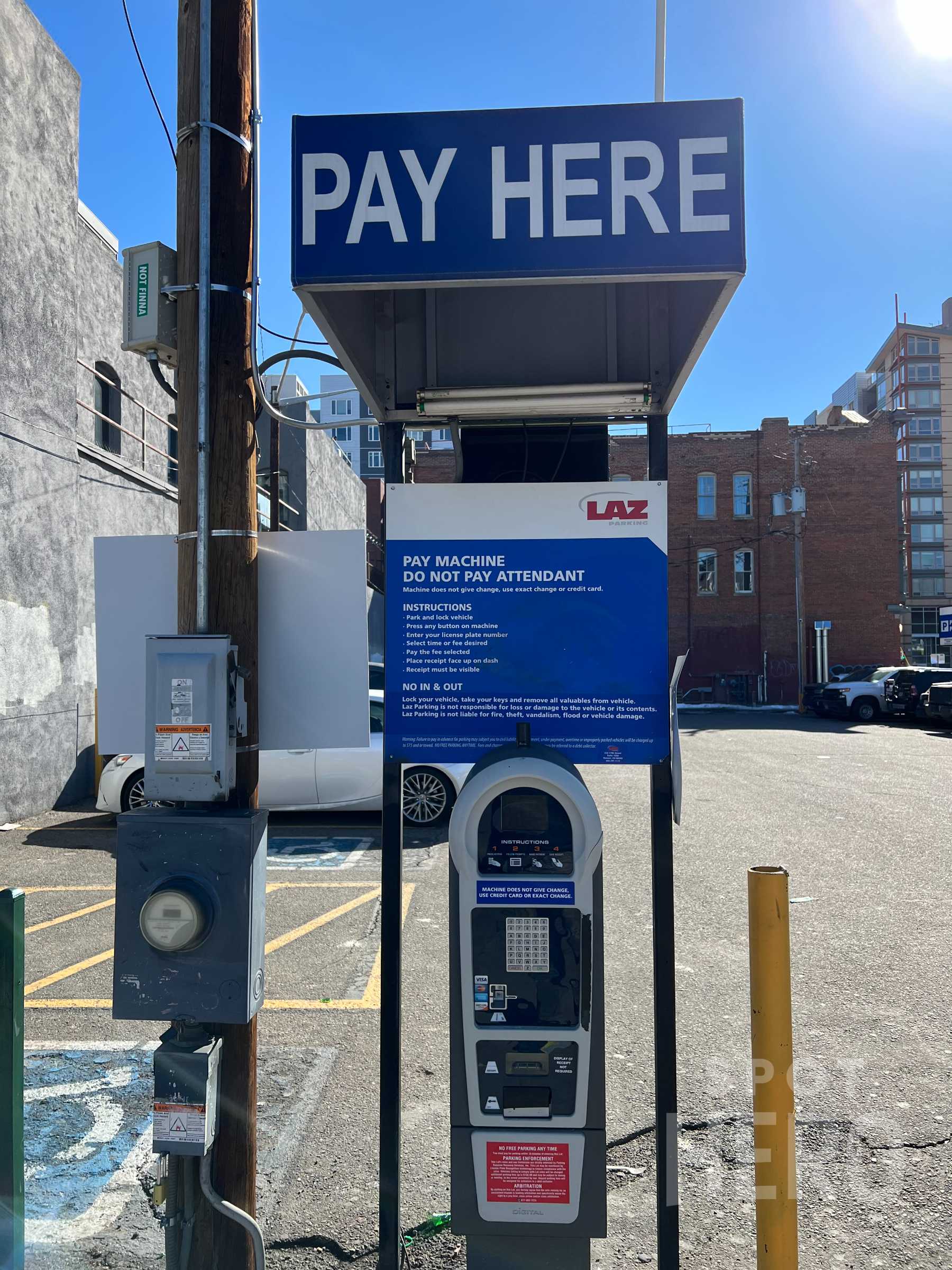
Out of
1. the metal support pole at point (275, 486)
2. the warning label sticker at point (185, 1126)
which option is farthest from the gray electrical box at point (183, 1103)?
the metal support pole at point (275, 486)

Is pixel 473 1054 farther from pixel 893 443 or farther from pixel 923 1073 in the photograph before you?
pixel 893 443

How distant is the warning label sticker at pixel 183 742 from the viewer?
8.10 feet

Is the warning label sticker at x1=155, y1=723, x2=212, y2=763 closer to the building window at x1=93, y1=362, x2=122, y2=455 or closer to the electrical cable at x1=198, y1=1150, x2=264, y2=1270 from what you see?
the electrical cable at x1=198, y1=1150, x2=264, y2=1270

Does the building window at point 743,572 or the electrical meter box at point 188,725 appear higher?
the building window at point 743,572

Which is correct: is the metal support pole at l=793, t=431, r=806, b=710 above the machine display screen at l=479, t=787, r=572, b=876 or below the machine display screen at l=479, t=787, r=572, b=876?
above

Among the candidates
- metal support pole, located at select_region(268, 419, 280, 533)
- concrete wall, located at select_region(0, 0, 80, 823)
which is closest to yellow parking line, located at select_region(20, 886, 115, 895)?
concrete wall, located at select_region(0, 0, 80, 823)

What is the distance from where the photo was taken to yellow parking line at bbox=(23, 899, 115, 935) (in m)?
6.01

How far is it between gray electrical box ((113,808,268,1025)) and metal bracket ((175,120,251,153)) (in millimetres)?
1966

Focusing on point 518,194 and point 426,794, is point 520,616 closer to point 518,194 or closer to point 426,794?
point 518,194

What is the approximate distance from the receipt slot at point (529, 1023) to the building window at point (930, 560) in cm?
8669

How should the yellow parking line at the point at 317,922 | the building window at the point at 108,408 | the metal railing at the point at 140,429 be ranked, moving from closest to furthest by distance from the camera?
the yellow parking line at the point at 317,922, the metal railing at the point at 140,429, the building window at the point at 108,408

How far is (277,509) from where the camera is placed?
6992 millimetres

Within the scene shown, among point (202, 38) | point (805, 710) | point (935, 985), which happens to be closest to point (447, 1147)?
point (935, 985)

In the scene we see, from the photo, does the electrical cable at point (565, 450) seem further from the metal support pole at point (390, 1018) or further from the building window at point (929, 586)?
the building window at point (929, 586)
